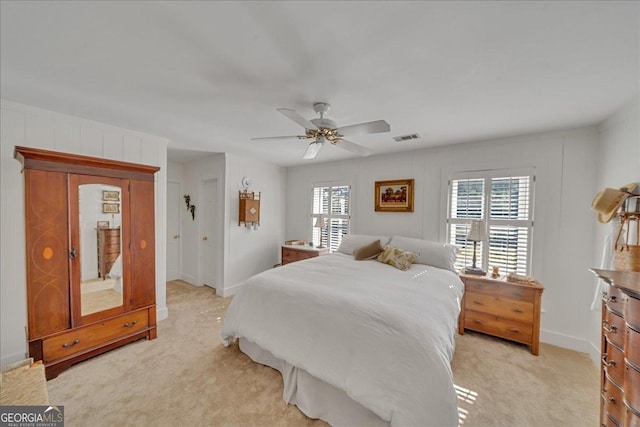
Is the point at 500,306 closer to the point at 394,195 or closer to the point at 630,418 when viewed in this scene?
the point at 630,418

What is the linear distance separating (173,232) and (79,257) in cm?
268

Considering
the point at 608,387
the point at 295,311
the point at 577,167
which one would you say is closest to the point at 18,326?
the point at 295,311

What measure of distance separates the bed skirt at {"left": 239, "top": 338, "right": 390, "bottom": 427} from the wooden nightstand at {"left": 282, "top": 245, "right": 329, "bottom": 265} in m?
2.37

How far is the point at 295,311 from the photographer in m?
2.01

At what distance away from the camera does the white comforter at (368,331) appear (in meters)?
1.40

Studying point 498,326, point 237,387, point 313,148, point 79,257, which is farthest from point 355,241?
point 79,257

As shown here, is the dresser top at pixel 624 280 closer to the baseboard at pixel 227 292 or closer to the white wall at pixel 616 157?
the white wall at pixel 616 157

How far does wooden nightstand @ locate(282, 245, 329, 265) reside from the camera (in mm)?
4320

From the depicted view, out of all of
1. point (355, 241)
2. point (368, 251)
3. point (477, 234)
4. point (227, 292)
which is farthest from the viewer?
point (227, 292)

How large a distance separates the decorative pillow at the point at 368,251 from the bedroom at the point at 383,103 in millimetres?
686

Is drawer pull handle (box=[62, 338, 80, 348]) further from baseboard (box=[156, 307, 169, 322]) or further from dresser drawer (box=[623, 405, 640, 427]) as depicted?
dresser drawer (box=[623, 405, 640, 427])

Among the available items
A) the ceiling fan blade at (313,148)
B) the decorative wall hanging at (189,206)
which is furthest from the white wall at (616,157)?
the decorative wall hanging at (189,206)

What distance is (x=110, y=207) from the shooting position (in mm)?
2404

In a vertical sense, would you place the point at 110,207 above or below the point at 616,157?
below
